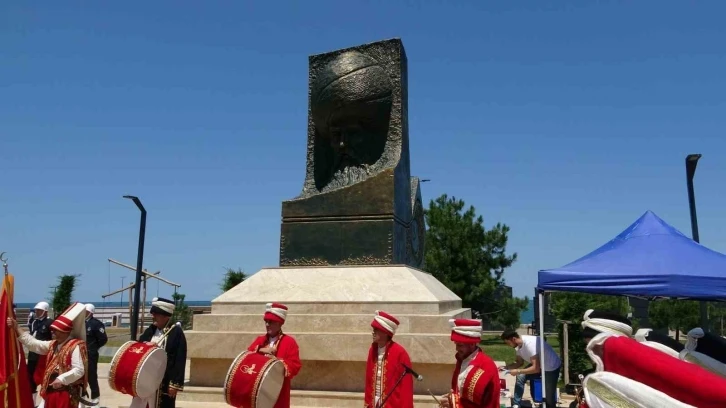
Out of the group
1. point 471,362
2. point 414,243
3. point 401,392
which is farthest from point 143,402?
point 414,243

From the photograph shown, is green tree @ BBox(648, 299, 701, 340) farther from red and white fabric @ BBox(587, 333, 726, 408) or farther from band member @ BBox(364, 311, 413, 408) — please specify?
red and white fabric @ BBox(587, 333, 726, 408)

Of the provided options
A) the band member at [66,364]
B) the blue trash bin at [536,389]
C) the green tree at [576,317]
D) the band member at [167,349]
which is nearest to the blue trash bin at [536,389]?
the blue trash bin at [536,389]

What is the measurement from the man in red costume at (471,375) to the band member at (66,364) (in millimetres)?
3195

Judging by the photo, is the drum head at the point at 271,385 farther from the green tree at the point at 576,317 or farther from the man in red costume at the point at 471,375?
the green tree at the point at 576,317

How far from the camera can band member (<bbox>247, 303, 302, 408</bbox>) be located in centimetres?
559

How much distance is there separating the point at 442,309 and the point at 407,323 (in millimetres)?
681

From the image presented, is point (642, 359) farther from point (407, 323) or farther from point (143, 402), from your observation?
point (407, 323)

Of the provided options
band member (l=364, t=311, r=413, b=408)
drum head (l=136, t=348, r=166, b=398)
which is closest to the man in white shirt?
band member (l=364, t=311, r=413, b=408)

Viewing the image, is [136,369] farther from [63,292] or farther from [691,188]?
[63,292]

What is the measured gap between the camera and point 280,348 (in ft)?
18.7

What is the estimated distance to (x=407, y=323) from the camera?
7738 millimetres

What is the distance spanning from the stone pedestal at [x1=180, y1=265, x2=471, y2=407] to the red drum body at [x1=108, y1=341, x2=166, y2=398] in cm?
244

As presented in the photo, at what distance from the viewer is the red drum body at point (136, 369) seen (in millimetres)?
5445

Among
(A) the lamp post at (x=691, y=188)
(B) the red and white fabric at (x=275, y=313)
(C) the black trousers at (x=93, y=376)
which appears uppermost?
(A) the lamp post at (x=691, y=188)
